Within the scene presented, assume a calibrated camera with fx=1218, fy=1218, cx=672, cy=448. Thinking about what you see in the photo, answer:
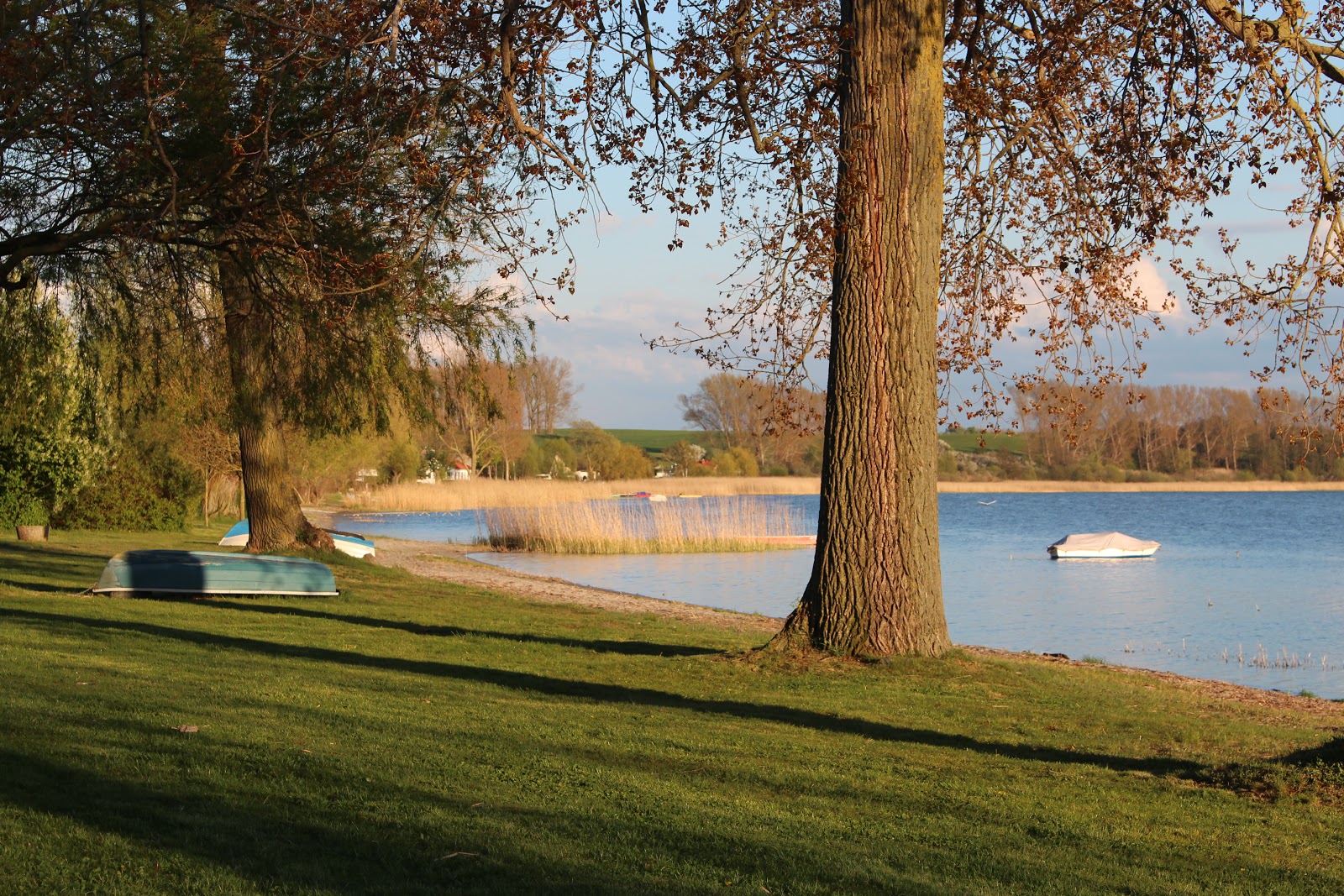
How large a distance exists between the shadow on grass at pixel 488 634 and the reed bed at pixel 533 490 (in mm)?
22204

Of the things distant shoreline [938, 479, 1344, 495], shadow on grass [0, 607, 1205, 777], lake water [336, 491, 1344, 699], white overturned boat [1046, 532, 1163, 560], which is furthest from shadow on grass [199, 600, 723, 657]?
distant shoreline [938, 479, 1344, 495]

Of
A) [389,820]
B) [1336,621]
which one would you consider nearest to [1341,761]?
[389,820]

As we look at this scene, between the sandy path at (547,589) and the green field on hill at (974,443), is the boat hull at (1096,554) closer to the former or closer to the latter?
the sandy path at (547,589)

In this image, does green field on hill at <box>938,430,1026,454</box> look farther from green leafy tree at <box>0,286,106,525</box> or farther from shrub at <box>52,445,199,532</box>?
green leafy tree at <box>0,286,106,525</box>

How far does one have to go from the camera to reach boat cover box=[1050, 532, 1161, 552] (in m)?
33.2

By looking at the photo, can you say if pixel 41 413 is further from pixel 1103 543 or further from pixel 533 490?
pixel 1103 543

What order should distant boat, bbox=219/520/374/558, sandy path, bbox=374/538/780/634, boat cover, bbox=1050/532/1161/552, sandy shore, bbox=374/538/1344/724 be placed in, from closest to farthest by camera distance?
1. sandy shore, bbox=374/538/1344/724
2. sandy path, bbox=374/538/780/634
3. distant boat, bbox=219/520/374/558
4. boat cover, bbox=1050/532/1161/552

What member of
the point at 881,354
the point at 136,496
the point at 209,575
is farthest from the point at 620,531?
the point at 881,354

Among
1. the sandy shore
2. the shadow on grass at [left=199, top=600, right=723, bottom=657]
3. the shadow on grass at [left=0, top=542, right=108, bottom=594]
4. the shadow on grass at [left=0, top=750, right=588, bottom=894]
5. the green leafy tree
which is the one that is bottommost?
the sandy shore

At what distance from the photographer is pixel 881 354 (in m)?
9.80

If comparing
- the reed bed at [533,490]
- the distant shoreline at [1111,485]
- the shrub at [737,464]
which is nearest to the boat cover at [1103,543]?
the reed bed at [533,490]

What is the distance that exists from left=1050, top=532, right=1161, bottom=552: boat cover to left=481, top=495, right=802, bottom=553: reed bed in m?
7.57

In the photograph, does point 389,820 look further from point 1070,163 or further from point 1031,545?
point 1031,545

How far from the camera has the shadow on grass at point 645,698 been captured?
271 inches
